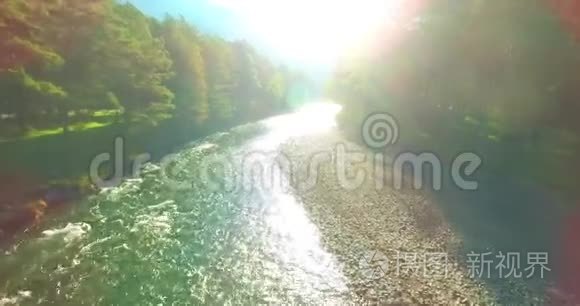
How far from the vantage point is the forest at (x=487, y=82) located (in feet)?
116

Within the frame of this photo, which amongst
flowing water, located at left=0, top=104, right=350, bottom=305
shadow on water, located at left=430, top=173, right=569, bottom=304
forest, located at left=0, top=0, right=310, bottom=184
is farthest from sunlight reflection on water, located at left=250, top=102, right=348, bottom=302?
forest, located at left=0, top=0, right=310, bottom=184

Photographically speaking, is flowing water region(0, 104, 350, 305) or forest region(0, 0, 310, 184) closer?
flowing water region(0, 104, 350, 305)

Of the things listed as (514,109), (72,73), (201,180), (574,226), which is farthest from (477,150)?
(72,73)

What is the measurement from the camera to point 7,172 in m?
28.8

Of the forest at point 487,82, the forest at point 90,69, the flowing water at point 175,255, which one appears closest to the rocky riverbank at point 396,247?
the flowing water at point 175,255

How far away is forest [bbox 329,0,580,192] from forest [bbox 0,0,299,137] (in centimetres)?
3129

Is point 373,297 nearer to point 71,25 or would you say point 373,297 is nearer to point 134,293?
point 134,293

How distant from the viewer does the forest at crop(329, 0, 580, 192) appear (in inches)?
1396

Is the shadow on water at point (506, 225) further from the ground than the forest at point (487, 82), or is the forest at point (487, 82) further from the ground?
the forest at point (487, 82)

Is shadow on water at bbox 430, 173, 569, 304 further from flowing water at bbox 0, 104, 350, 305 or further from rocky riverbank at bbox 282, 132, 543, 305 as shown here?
flowing water at bbox 0, 104, 350, 305

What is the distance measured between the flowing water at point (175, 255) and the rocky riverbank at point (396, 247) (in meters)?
1.19

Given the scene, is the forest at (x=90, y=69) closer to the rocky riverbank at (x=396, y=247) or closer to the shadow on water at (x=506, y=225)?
the rocky riverbank at (x=396, y=247)

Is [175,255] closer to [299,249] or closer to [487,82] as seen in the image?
[299,249]

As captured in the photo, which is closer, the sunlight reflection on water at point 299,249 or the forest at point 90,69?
the sunlight reflection on water at point 299,249
